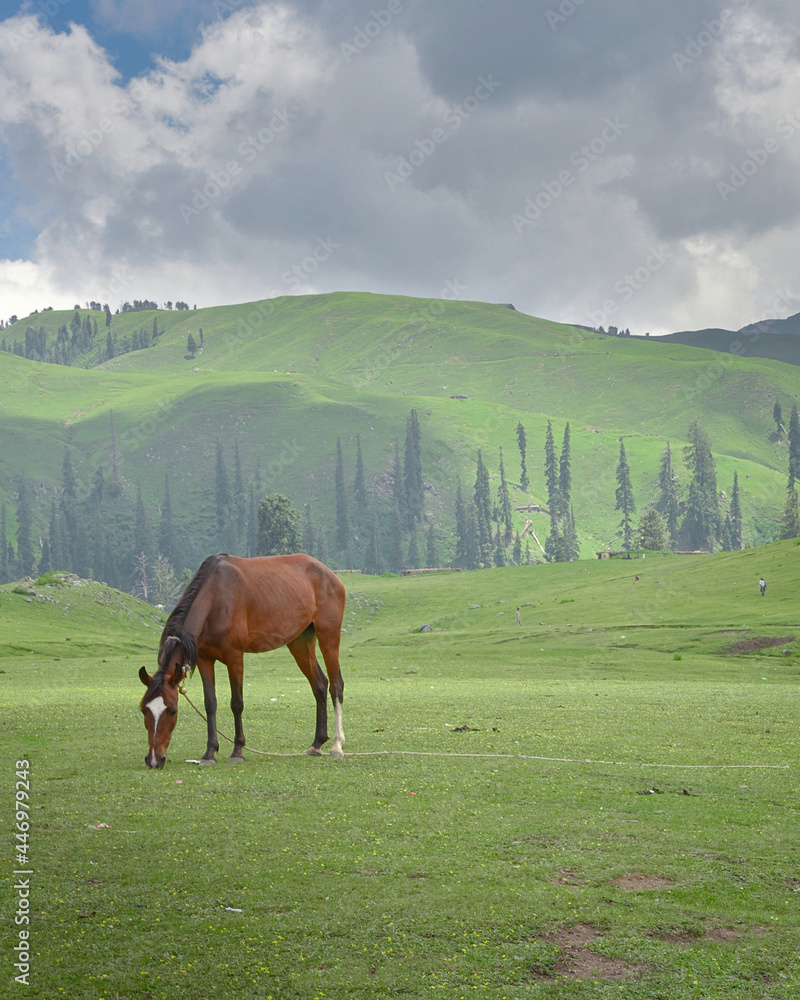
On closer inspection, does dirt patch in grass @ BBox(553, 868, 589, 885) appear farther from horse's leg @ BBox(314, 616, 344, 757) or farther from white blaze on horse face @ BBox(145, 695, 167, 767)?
horse's leg @ BBox(314, 616, 344, 757)

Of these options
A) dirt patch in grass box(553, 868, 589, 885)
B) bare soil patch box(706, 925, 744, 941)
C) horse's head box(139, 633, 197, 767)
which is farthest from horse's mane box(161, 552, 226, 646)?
→ bare soil patch box(706, 925, 744, 941)

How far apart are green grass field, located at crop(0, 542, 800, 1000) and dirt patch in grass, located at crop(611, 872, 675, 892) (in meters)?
0.03

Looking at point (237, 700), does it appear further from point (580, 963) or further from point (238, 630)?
point (580, 963)

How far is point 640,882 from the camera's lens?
29.6 ft

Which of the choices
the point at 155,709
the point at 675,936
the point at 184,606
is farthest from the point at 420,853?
the point at 184,606

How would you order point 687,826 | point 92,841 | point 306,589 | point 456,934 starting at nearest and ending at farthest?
point 456,934 < point 92,841 < point 687,826 < point 306,589

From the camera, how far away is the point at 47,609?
68688 millimetres

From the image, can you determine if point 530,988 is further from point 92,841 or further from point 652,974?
point 92,841

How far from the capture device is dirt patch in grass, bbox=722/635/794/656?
4744cm

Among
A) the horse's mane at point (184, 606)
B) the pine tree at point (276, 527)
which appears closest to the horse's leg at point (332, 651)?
the horse's mane at point (184, 606)

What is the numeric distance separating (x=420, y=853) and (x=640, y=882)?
239 centimetres

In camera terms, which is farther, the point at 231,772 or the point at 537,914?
the point at 231,772

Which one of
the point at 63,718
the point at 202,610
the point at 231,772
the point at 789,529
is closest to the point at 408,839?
the point at 231,772

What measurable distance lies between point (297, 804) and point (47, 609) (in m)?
62.7
